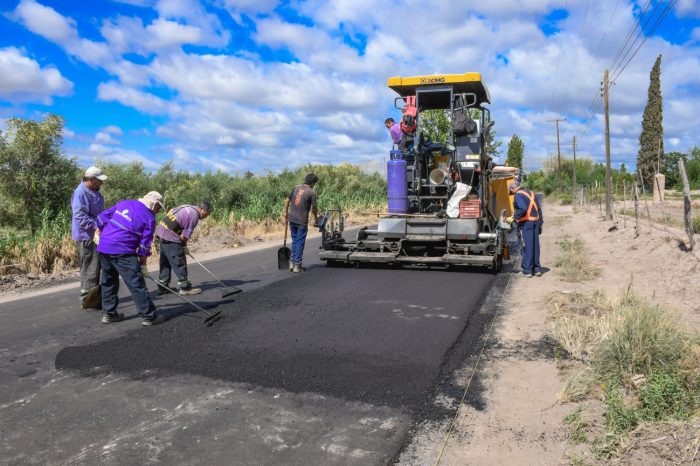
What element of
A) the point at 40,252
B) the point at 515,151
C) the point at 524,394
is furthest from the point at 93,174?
the point at 515,151

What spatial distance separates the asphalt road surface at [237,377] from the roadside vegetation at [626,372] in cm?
89

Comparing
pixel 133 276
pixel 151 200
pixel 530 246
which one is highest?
pixel 151 200

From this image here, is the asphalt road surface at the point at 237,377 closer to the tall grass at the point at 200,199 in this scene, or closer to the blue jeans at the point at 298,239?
the blue jeans at the point at 298,239

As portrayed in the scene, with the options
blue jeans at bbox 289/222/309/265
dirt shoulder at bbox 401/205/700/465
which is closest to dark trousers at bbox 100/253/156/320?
dirt shoulder at bbox 401/205/700/465

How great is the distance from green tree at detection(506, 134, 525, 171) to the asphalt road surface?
6462 centimetres

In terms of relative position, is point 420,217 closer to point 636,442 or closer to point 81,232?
point 81,232

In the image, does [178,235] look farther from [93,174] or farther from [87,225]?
[93,174]

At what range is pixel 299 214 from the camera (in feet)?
31.9

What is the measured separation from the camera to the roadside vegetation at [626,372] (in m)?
3.25

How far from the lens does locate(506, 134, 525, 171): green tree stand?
68.6 metres

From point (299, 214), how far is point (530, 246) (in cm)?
402

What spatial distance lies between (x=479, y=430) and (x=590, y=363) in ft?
5.04

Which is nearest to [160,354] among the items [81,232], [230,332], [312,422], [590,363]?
[230,332]

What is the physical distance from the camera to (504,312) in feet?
21.8
